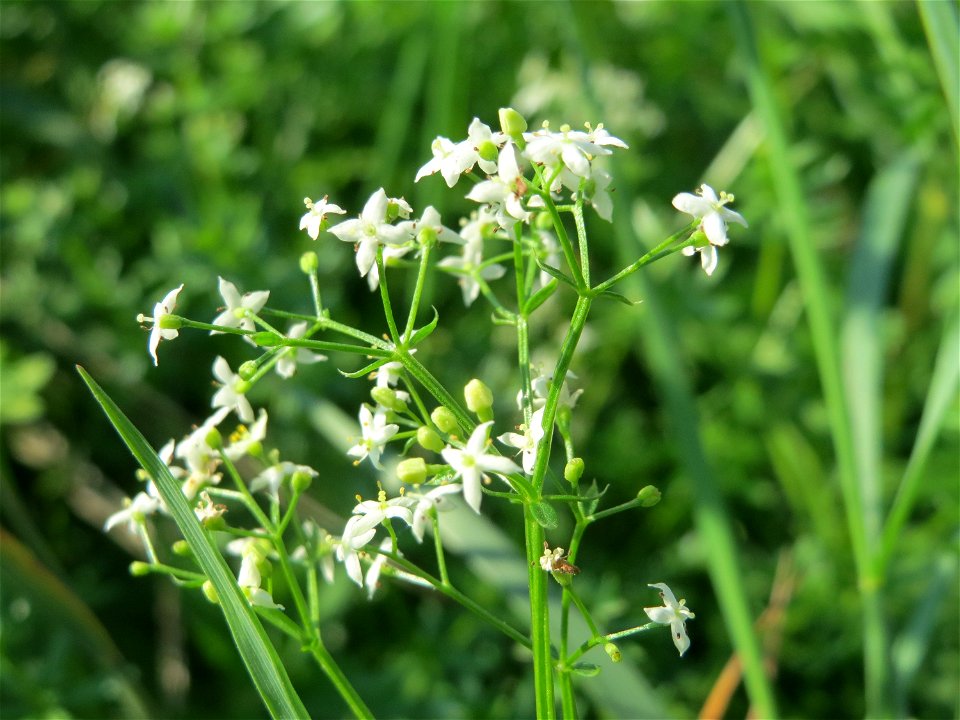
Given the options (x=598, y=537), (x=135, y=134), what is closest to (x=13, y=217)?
(x=135, y=134)

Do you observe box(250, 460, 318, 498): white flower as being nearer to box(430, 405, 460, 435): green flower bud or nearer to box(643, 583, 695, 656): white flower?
box(430, 405, 460, 435): green flower bud

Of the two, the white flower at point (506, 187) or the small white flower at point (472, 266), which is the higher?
the white flower at point (506, 187)

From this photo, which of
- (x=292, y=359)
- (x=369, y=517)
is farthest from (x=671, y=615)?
(x=292, y=359)

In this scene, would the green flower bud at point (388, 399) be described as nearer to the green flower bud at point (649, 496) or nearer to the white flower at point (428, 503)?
the white flower at point (428, 503)

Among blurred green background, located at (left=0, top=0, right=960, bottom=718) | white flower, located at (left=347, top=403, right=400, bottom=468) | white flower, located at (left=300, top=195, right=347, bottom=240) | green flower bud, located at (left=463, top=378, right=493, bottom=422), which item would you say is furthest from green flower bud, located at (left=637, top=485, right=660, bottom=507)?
blurred green background, located at (left=0, top=0, right=960, bottom=718)

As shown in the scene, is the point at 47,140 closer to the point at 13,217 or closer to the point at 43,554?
the point at 13,217

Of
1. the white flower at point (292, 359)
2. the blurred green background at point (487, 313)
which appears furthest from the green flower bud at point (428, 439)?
the blurred green background at point (487, 313)

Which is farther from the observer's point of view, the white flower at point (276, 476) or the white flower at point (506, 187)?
the white flower at point (276, 476)
